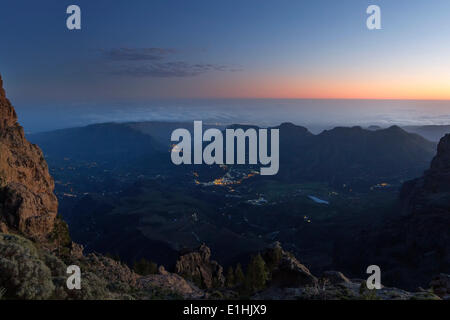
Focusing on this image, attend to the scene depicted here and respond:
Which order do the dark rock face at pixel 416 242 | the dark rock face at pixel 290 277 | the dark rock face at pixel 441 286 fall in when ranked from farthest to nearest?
the dark rock face at pixel 416 242 < the dark rock face at pixel 290 277 < the dark rock face at pixel 441 286

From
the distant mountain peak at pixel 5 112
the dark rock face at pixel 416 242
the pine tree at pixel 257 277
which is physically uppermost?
the distant mountain peak at pixel 5 112

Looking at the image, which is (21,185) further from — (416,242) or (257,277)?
(416,242)

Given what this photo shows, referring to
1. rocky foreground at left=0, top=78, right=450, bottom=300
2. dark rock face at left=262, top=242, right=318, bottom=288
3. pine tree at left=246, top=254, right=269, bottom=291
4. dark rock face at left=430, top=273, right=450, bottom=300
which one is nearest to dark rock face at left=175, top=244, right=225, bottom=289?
rocky foreground at left=0, top=78, right=450, bottom=300

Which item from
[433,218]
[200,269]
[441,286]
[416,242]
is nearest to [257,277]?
[441,286]

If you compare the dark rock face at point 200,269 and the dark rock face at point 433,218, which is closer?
the dark rock face at point 200,269

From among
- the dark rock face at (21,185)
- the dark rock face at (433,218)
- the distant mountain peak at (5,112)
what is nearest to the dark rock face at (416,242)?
the dark rock face at (433,218)

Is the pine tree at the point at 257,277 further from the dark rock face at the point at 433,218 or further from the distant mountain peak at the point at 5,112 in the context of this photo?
the dark rock face at the point at 433,218

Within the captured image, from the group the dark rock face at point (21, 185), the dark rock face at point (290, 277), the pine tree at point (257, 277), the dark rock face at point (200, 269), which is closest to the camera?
the dark rock face at point (290, 277)

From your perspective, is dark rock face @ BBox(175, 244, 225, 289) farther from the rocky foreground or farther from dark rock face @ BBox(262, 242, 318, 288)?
dark rock face @ BBox(262, 242, 318, 288)

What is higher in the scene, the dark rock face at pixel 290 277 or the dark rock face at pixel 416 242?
the dark rock face at pixel 290 277
